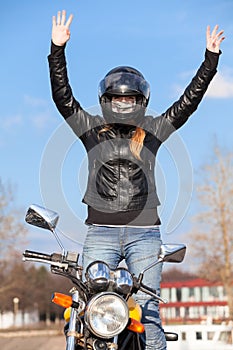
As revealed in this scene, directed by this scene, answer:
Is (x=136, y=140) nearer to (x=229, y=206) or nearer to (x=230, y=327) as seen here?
(x=230, y=327)

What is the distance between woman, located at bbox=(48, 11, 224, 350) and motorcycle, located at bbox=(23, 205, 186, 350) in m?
0.55

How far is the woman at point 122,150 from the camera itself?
13.9 ft

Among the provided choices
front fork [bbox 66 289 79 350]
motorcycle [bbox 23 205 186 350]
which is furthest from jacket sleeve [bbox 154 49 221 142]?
front fork [bbox 66 289 79 350]

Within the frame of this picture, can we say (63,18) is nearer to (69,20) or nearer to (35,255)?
(69,20)

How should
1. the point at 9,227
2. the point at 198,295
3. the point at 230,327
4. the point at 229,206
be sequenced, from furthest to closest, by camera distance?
the point at 198,295 < the point at 9,227 < the point at 229,206 < the point at 230,327

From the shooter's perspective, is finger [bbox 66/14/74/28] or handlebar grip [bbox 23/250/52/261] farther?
finger [bbox 66/14/74/28]

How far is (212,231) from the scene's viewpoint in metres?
30.5

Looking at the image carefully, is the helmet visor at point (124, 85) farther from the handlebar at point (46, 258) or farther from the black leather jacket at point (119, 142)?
the handlebar at point (46, 258)

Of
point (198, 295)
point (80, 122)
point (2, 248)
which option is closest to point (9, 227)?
point (2, 248)

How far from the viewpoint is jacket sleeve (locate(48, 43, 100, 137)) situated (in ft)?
14.4

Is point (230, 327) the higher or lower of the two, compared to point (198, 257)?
lower

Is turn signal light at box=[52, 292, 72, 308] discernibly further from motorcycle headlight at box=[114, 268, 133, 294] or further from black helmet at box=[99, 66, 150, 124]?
black helmet at box=[99, 66, 150, 124]

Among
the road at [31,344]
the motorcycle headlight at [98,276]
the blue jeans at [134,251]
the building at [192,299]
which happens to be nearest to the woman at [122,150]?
the blue jeans at [134,251]

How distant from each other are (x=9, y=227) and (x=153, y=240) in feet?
110
